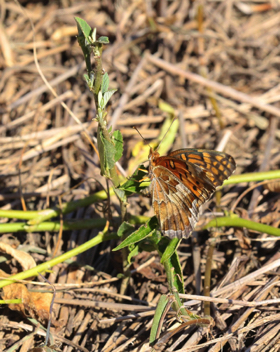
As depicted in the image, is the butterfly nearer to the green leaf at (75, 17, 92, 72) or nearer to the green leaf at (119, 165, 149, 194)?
the green leaf at (119, 165, 149, 194)

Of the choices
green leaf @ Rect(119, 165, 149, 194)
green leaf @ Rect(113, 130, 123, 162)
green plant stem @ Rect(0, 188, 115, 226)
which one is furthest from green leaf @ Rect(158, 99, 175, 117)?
green leaf @ Rect(113, 130, 123, 162)

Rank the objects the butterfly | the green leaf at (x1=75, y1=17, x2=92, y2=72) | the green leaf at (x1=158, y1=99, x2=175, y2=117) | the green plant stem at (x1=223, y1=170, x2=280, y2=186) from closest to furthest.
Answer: the green leaf at (x1=75, y1=17, x2=92, y2=72) → the butterfly → the green plant stem at (x1=223, y1=170, x2=280, y2=186) → the green leaf at (x1=158, y1=99, x2=175, y2=117)

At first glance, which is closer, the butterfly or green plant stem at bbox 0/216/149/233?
the butterfly

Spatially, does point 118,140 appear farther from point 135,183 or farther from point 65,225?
point 65,225

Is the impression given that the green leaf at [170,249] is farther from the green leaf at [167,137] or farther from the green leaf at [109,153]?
the green leaf at [167,137]

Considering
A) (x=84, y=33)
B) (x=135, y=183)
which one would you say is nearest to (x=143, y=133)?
(x=135, y=183)
